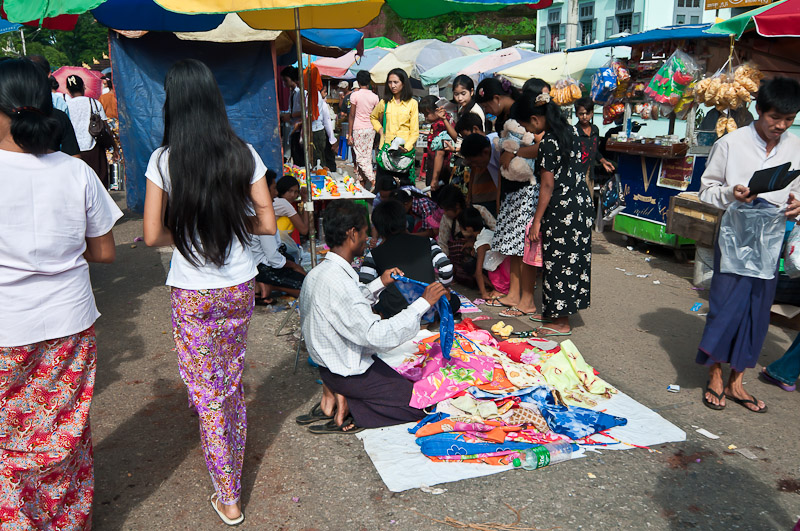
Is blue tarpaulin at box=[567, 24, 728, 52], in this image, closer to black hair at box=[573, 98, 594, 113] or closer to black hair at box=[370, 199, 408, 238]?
black hair at box=[573, 98, 594, 113]

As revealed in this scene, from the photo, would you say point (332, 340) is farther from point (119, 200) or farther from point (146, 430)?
point (119, 200)

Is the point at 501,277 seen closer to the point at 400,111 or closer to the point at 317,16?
the point at 317,16

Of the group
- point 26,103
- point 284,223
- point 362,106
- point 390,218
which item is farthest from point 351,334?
point 362,106

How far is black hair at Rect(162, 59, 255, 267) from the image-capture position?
244 cm

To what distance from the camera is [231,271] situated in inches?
102

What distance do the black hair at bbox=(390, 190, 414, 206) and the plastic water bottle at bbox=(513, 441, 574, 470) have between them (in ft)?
12.3

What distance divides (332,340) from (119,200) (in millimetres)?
9844

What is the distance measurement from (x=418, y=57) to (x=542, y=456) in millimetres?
14322

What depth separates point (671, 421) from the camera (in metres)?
3.73

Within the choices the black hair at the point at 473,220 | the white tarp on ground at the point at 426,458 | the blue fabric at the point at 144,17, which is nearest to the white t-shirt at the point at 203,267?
→ the white tarp on ground at the point at 426,458

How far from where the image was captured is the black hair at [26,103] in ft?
7.32

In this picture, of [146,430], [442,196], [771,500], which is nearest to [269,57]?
[442,196]

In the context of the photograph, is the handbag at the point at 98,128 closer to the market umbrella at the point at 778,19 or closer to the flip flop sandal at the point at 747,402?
the market umbrella at the point at 778,19

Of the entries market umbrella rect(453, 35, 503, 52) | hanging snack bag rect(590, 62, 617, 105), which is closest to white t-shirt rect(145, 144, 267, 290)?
hanging snack bag rect(590, 62, 617, 105)
